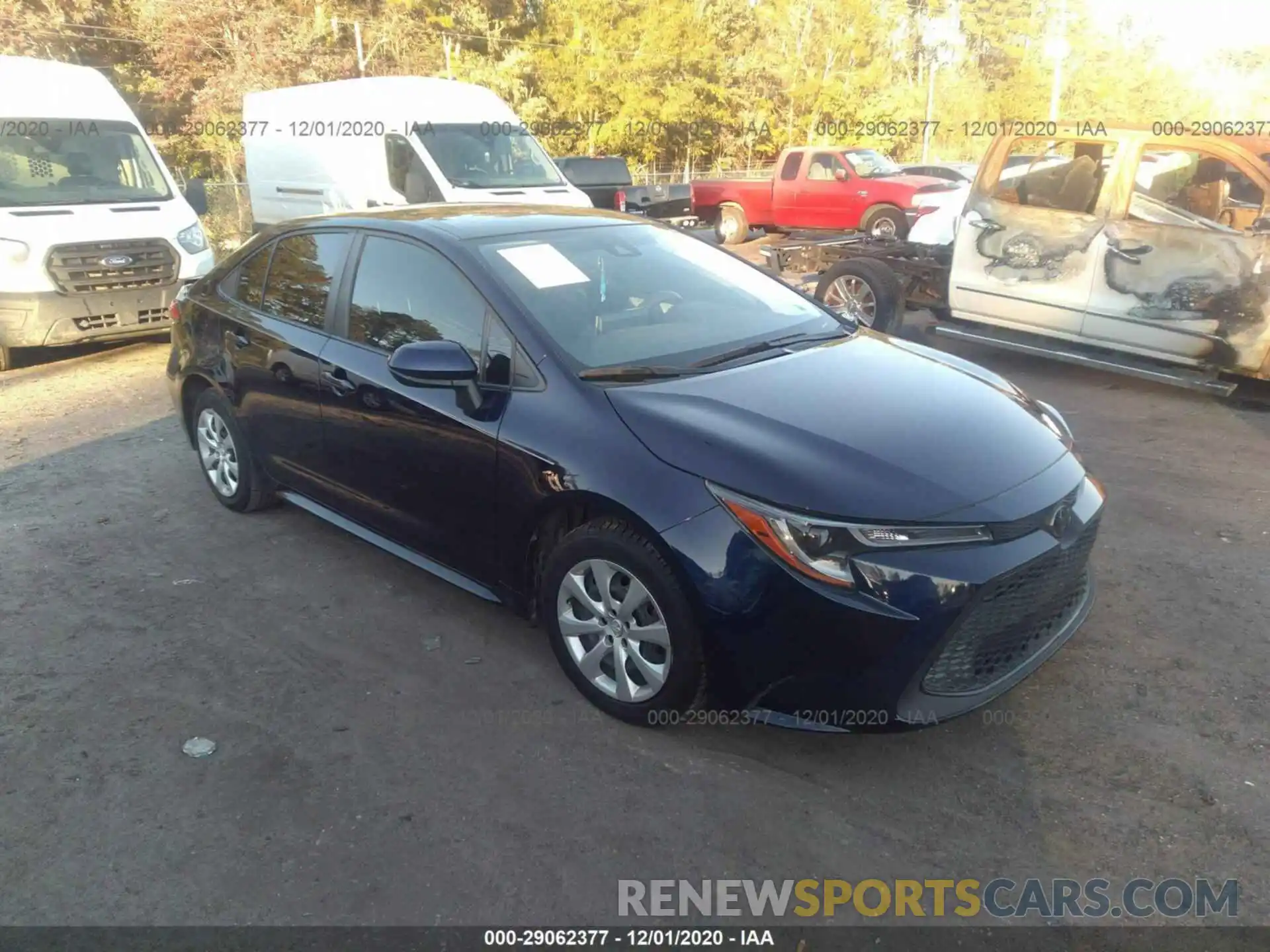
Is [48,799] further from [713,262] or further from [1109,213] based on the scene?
[1109,213]

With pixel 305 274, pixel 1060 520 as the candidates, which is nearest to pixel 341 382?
pixel 305 274

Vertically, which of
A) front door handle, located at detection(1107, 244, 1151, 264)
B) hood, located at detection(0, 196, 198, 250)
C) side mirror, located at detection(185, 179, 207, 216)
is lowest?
front door handle, located at detection(1107, 244, 1151, 264)

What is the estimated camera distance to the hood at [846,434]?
287cm

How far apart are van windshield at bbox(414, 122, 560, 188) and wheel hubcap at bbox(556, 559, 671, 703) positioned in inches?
347

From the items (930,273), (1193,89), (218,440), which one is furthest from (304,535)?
(1193,89)

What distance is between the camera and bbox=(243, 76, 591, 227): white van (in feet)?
37.2

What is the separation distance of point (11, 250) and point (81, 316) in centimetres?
74

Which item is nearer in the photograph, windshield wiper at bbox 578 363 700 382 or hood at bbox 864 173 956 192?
windshield wiper at bbox 578 363 700 382

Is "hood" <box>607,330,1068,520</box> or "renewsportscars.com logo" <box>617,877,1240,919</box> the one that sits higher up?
"hood" <box>607,330,1068,520</box>

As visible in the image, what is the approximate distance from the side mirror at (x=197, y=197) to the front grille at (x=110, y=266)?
0.71 m

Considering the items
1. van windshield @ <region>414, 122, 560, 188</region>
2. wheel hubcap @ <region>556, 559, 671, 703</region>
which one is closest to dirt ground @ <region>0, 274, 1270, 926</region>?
wheel hubcap @ <region>556, 559, 671, 703</region>

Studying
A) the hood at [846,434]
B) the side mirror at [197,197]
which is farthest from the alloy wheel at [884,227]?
the hood at [846,434]

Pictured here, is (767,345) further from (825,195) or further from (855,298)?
(825,195)

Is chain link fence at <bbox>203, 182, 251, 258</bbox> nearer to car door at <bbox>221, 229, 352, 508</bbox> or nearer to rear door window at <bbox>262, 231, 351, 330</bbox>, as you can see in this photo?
car door at <bbox>221, 229, 352, 508</bbox>
